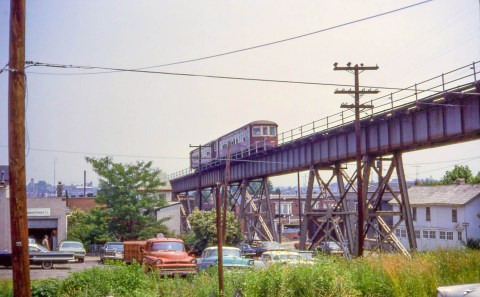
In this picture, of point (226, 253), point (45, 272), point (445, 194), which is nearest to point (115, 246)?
point (45, 272)

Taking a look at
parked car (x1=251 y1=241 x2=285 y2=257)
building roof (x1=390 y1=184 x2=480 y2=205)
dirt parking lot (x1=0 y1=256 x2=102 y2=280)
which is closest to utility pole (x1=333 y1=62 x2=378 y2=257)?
parked car (x1=251 y1=241 x2=285 y2=257)

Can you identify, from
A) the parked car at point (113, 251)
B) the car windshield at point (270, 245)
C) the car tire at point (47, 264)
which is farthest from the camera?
the car windshield at point (270, 245)

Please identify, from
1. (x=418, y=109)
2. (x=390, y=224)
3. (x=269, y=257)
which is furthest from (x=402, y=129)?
(x=390, y=224)

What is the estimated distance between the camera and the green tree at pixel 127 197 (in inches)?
1869

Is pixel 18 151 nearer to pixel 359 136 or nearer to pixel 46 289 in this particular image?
pixel 46 289

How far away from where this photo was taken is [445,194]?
181ft

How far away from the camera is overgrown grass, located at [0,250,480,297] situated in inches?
547

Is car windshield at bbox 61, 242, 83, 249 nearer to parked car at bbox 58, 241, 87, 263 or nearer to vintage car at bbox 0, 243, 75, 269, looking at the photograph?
parked car at bbox 58, 241, 87, 263

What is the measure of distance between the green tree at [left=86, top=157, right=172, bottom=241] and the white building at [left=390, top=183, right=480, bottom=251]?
26.2m

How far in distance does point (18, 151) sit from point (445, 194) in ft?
167

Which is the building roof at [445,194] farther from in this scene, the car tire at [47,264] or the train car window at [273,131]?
the car tire at [47,264]

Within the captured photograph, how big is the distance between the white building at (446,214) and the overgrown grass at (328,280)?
35.5 metres

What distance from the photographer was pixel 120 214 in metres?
47.4

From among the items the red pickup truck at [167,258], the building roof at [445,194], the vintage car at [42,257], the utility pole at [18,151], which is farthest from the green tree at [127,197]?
the utility pole at [18,151]
